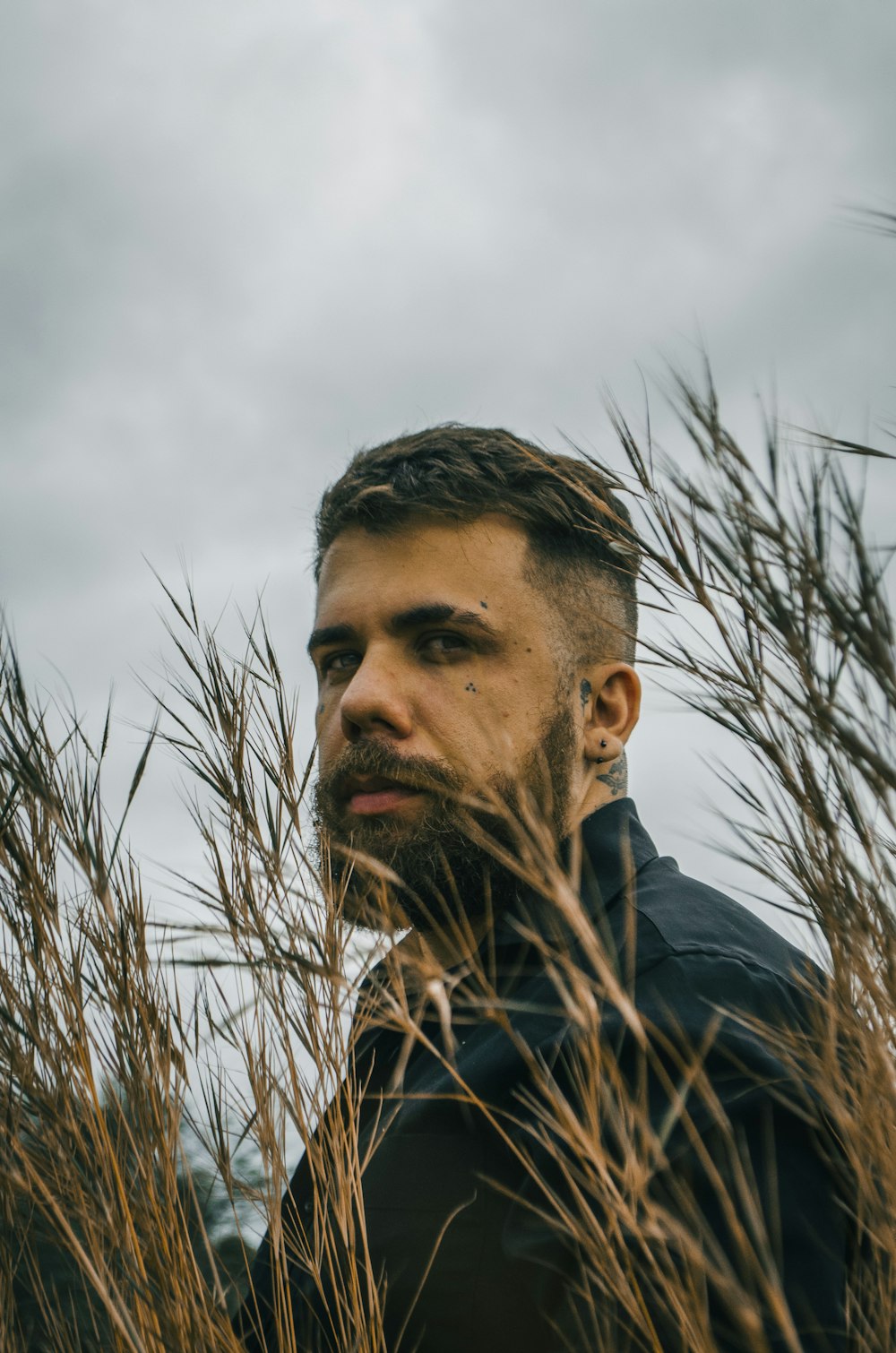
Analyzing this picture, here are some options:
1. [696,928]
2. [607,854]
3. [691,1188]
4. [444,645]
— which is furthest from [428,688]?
[691,1188]

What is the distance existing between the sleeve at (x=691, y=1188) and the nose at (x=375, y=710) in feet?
2.65

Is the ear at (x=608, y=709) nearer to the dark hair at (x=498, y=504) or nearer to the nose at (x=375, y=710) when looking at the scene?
the dark hair at (x=498, y=504)

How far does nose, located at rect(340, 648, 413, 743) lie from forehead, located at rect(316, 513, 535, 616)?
0.75ft

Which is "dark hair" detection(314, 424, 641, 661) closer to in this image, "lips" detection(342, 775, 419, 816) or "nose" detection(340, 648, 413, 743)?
"nose" detection(340, 648, 413, 743)

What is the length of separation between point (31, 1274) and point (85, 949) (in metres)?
0.45

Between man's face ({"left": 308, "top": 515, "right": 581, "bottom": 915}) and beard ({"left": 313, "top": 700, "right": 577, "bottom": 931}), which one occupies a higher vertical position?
man's face ({"left": 308, "top": 515, "right": 581, "bottom": 915})

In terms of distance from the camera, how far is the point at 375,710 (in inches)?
83.4

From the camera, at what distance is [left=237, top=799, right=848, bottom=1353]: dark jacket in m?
1.00

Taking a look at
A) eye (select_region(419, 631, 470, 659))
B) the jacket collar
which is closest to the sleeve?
the jacket collar

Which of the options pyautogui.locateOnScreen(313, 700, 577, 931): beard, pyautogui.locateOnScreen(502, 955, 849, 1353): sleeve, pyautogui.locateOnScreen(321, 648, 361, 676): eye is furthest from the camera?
pyautogui.locateOnScreen(321, 648, 361, 676): eye

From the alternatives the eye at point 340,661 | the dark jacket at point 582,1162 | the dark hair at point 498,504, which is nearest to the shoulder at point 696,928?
the dark jacket at point 582,1162

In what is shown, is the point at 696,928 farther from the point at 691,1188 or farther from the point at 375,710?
the point at 375,710

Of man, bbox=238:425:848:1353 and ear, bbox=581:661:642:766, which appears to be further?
ear, bbox=581:661:642:766

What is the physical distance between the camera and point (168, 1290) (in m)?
1.07
